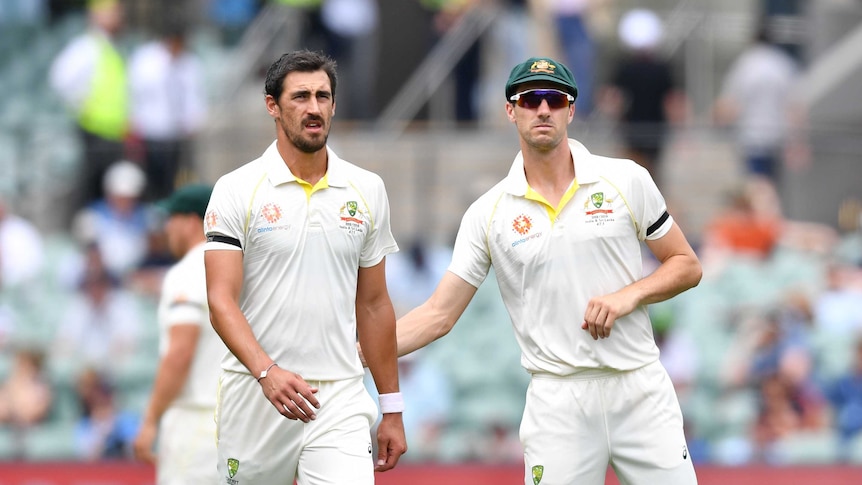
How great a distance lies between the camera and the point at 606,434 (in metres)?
6.54

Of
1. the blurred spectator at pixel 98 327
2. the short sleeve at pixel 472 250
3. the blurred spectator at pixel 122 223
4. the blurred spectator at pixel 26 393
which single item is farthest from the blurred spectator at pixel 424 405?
the short sleeve at pixel 472 250

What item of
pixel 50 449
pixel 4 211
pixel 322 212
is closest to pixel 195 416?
pixel 322 212

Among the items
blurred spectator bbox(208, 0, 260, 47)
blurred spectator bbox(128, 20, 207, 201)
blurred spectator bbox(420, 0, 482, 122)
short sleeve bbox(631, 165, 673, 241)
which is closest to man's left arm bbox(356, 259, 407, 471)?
short sleeve bbox(631, 165, 673, 241)

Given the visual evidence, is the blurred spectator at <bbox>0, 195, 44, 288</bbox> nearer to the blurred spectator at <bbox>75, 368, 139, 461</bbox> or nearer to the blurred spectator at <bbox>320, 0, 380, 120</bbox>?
the blurred spectator at <bbox>75, 368, 139, 461</bbox>

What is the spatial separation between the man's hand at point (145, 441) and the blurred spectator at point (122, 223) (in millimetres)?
4748

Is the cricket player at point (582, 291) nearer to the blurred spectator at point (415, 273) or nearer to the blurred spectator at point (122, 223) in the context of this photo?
the blurred spectator at point (415, 273)

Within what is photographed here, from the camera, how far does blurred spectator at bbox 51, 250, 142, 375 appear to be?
1233cm

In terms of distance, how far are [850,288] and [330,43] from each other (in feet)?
17.3

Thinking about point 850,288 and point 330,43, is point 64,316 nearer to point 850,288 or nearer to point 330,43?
point 330,43

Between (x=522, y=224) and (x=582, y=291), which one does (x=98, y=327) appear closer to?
(x=522, y=224)

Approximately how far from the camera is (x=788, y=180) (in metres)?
13.0

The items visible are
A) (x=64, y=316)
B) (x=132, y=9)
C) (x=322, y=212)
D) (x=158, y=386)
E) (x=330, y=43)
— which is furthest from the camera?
(x=132, y=9)

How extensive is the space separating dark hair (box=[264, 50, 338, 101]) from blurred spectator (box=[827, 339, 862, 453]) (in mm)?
6752

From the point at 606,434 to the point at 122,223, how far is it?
7.30 metres
